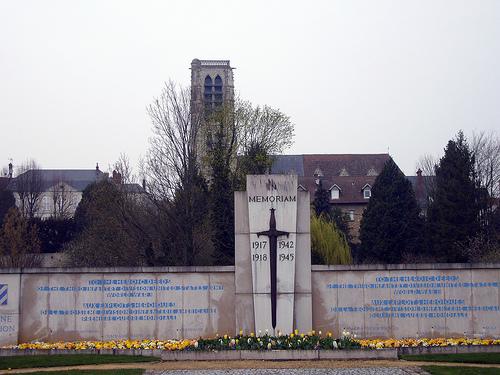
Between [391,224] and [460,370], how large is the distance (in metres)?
43.7

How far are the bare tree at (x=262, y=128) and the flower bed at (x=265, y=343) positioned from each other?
102 feet

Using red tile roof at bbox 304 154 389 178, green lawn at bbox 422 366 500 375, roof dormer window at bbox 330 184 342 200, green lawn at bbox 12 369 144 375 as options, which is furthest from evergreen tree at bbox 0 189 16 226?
green lawn at bbox 422 366 500 375

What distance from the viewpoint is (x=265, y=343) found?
21.0m

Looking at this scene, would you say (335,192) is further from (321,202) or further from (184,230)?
(184,230)

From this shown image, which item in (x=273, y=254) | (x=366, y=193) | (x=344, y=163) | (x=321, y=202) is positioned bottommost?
(x=273, y=254)

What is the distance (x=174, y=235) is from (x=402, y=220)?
26.4 metres

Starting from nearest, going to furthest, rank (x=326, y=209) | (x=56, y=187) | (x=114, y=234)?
(x=114, y=234) → (x=326, y=209) → (x=56, y=187)

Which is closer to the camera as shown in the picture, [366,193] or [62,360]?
[62,360]

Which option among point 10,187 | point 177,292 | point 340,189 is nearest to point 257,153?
point 177,292

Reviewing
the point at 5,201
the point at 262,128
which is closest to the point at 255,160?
the point at 262,128

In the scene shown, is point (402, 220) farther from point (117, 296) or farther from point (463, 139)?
point (117, 296)

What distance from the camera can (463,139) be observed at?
58.4 m

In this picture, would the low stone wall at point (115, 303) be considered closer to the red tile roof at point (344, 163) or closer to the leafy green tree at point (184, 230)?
the leafy green tree at point (184, 230)

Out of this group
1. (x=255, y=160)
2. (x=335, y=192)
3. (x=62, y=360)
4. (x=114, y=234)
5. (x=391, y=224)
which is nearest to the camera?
(x=62, y=360)
